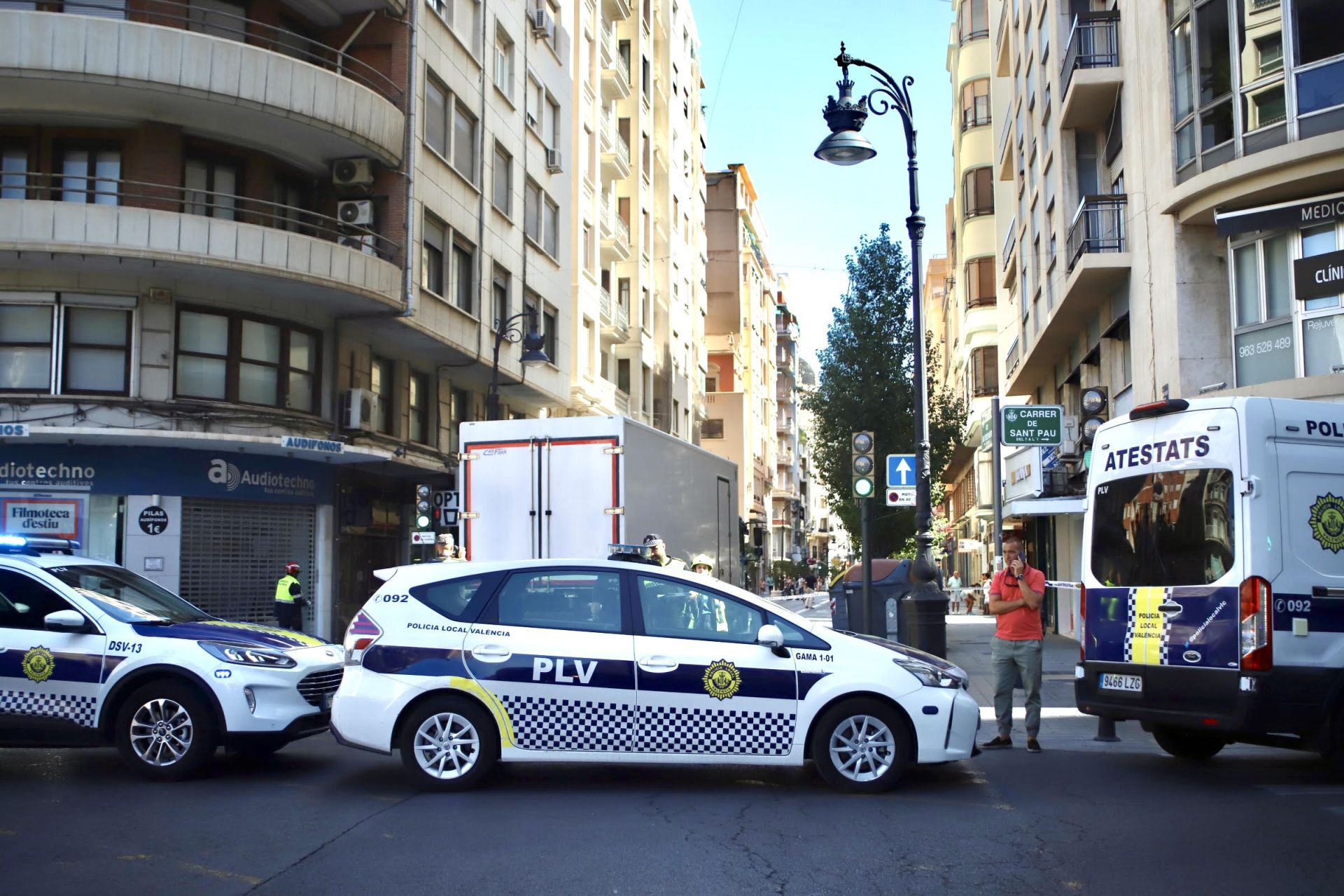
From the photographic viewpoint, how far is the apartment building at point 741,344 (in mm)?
63219

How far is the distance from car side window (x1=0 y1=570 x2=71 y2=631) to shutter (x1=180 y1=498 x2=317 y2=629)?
34.2 feet

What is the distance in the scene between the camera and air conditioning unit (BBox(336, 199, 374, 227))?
2203 centimetres

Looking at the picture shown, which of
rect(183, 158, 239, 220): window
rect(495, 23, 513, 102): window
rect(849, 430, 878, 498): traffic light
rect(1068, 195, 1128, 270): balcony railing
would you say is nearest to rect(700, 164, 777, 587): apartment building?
rect(495, 23, 513, 102): window

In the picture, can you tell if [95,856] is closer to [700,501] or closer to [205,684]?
[205,684]

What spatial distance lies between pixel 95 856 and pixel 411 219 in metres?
17.3

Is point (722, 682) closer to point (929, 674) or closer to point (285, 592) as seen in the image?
point (929, 674)

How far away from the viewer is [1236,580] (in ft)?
27.6

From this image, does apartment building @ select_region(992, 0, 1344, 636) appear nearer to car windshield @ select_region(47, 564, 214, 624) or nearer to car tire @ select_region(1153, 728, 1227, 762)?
car tire @ select_region(1153, 728, 1227, 762)

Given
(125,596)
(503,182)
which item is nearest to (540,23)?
(503,182)

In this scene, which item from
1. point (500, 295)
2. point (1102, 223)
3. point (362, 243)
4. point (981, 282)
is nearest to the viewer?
point (1102, 223)

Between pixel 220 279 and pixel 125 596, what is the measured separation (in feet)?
36.1

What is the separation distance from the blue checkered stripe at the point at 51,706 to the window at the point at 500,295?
788 inches

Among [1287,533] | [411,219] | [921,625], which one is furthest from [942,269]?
[1287,533]

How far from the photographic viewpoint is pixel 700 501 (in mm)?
18219
